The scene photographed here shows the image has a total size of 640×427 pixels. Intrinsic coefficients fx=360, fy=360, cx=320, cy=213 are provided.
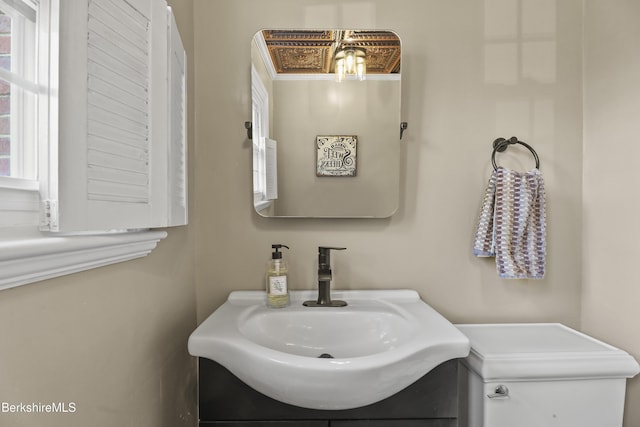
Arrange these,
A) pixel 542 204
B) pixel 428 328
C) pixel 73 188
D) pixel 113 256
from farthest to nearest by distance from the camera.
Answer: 1. pixel 542 204
2. pixel 428 328
3. pixel 113 256
4. pixel 73 188

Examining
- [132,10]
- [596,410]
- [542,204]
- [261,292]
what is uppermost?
[132,10]

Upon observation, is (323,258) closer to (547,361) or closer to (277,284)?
(277,284)

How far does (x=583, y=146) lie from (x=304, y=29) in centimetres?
109

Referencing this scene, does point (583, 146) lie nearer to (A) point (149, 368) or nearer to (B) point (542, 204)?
(B) point (542, 204)

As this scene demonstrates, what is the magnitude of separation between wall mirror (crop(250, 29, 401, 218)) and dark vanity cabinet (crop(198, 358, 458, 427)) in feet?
1.78

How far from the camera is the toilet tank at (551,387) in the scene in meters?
0.99

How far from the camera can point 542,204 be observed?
1.24m

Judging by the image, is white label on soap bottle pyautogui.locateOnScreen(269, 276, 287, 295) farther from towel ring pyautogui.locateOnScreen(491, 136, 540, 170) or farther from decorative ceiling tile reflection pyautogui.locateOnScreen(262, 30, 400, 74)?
towel ring pyautogui.locateOnScreen(491, 136, 540, 170)

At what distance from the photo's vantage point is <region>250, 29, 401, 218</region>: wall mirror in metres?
1.24

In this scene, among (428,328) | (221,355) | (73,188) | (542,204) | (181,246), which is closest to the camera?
(73,188)

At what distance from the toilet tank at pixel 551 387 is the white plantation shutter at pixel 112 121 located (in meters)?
0.96

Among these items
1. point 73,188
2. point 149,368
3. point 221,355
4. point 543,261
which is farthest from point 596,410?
point 73,188

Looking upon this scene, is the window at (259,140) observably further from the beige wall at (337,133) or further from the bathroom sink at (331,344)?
the bathroom sink at (331,344)

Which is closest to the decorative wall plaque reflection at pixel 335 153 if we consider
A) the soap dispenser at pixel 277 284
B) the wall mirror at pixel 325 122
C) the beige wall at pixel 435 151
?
the wall mirror at pixel 325 122
